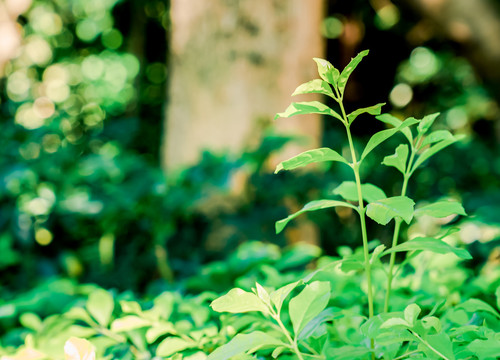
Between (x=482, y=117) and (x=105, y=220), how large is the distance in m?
5.71

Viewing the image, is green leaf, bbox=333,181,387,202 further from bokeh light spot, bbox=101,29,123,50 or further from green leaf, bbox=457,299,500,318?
bokeh light spot, bbox=101,29,123,50

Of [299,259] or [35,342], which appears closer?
[35,342]

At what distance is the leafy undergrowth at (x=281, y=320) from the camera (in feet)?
1.57

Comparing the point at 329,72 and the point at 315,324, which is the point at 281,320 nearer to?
the point at 315,324

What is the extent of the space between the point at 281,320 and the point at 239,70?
1.59m

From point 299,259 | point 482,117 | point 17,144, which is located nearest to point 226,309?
point 299,259

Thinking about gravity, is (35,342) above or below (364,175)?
above

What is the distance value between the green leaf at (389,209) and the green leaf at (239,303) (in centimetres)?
15

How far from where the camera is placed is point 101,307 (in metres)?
0.72

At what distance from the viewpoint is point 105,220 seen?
1760 millimetres

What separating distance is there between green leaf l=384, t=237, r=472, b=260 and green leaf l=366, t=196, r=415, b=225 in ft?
0.18

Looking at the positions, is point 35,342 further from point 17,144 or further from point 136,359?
point 17,144

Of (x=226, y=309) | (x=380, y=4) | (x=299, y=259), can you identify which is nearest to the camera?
(x=226, y=309)

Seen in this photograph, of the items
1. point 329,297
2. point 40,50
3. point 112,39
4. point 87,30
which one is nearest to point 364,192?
point 329,297
